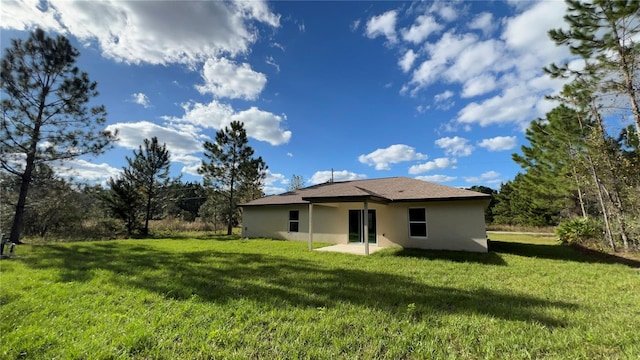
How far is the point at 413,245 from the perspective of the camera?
11.9 m

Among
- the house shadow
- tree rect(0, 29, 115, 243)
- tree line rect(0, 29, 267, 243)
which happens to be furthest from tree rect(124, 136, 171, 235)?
the house shadow

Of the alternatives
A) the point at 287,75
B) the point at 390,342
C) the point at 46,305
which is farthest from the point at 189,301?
the point at 287,75

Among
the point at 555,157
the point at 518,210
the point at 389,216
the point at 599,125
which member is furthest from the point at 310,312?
the point at 518,210

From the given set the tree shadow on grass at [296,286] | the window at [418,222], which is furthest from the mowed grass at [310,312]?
the window at [418,222]

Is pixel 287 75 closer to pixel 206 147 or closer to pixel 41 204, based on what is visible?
pixel 206 147

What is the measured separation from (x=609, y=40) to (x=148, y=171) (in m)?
25.6

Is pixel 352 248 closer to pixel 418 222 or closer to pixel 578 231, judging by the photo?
pixel 418 222

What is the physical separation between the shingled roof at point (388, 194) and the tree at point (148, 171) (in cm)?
931

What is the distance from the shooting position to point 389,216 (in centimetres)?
1277

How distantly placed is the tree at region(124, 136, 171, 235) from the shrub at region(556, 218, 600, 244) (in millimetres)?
27057

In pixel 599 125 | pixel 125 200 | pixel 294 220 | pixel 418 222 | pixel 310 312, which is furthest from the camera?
pixel 125 200

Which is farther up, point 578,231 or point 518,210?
point 518,210

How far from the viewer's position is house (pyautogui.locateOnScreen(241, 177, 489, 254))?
35.6ft

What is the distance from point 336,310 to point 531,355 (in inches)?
92.0
